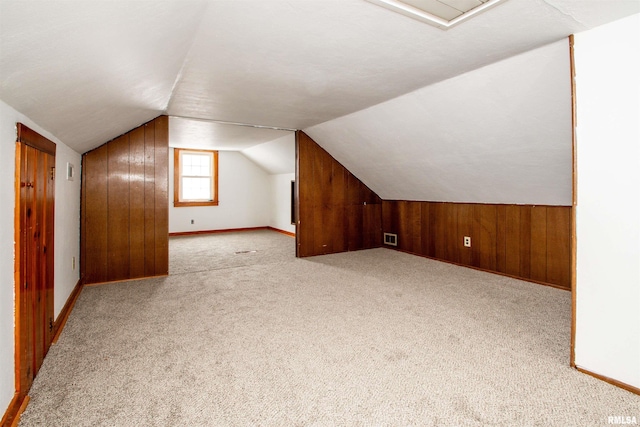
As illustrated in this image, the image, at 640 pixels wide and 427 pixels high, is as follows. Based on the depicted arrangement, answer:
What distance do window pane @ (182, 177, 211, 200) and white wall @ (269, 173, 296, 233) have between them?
1552mm

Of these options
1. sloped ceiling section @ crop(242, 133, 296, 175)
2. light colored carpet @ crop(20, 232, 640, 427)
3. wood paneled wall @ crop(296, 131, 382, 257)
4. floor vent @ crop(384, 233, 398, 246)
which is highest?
sloped ceiling section @ crop(242, 133, 296, 175)

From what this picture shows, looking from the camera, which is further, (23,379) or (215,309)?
(215,309)

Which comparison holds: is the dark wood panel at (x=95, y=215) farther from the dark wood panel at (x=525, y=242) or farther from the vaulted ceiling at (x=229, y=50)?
the dark wood panel at (x=525, y=242)

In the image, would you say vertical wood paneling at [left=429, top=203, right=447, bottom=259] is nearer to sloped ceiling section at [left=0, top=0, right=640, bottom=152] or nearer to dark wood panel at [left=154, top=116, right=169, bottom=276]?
sloped ceiling section at [left=0, top=0, right=640, bottom=152]

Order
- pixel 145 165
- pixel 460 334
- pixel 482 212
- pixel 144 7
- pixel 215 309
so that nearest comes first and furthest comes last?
pixel 144 7 → pixel 460 334 → pixel 215 309 → pixel 145 165 → pixel 482 212

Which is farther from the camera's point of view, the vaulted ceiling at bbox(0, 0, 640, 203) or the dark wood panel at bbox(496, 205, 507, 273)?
the dark wood panel at bbox(496, 205, 507, 273)

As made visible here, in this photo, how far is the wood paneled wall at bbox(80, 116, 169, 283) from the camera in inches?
141

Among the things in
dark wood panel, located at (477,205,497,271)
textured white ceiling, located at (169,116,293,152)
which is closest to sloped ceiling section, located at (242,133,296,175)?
textured white ceiling, located at (169,116,293,152)

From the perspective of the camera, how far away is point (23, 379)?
→ 159 cm

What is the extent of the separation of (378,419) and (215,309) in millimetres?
1799

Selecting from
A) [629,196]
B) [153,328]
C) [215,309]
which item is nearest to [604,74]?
[629,196]

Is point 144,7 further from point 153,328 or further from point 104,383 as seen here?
point 153,328

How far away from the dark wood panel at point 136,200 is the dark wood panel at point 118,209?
0.04 m

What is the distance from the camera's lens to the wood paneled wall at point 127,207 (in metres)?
3.57
